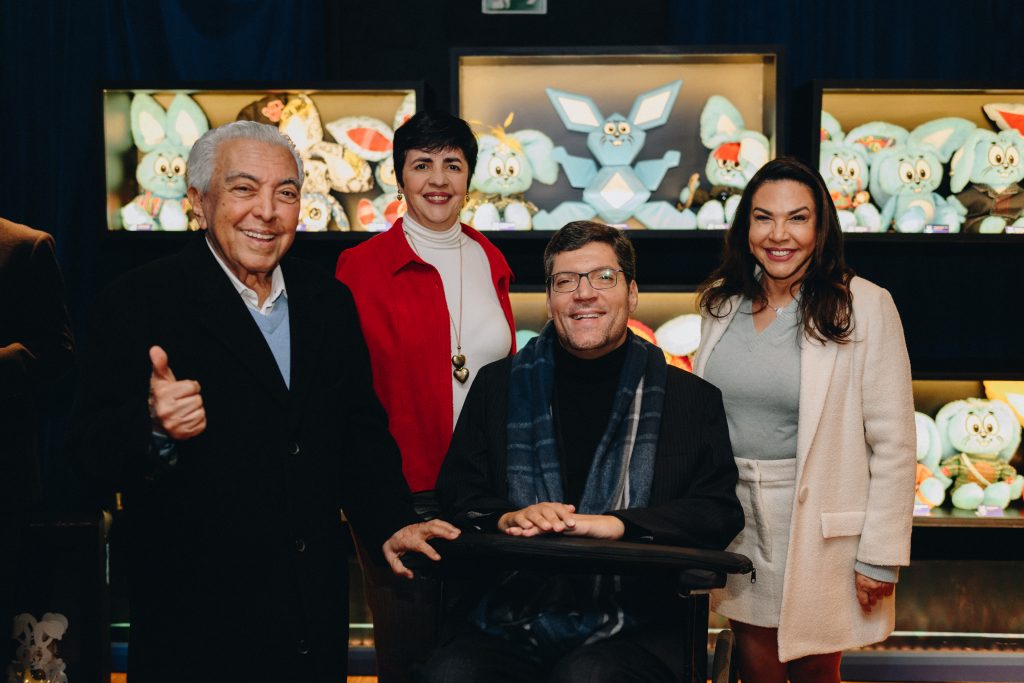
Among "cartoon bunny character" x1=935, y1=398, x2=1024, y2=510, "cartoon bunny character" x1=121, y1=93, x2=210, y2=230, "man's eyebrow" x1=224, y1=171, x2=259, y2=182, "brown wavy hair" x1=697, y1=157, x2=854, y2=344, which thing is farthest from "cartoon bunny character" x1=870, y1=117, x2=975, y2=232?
"cartoon bunny character" x1=121, y1=93, x2=210, y2=230

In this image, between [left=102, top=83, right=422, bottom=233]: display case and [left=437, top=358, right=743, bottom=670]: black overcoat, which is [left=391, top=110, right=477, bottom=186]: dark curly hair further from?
[left=102, top=83, right=422, bottom=233]: display case

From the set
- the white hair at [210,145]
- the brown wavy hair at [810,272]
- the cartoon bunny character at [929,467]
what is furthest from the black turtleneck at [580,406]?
the cartoon bunny character at [929,467]

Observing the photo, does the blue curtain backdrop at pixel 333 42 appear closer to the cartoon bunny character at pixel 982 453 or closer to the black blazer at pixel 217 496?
the cartoon bunny character at pixel 982 453

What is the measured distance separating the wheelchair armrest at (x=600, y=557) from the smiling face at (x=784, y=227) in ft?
2.67

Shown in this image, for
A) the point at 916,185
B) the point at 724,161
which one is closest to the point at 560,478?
the point at 724,161

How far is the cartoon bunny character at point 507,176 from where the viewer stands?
9.81 feet

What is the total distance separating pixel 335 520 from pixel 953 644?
104 inches

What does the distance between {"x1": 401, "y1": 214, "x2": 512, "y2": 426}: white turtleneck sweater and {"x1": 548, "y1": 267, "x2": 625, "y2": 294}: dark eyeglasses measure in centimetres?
39

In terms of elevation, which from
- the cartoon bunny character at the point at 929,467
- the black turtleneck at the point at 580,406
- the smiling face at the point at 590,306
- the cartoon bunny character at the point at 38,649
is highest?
the smiling face at the point at 590,306

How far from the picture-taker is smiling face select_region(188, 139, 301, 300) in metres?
1.57

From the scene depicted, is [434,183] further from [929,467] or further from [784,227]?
[929,467]

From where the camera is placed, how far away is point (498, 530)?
177cm

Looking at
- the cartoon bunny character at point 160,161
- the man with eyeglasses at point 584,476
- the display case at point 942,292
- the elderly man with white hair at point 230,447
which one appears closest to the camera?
the elderly man with white hair at point 230,447

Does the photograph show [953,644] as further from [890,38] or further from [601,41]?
[601,41]
